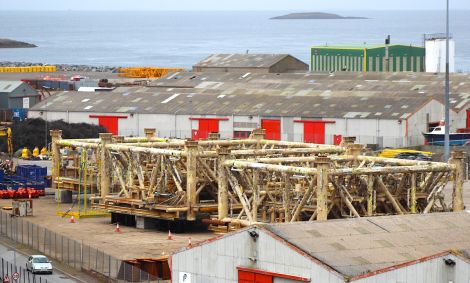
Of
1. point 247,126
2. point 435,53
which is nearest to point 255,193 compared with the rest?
point 247,126

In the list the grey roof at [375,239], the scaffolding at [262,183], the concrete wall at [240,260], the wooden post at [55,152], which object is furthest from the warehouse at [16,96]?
the concrete wall at [240,260]

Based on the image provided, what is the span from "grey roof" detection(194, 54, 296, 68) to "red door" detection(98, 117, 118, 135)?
3027 centimetres

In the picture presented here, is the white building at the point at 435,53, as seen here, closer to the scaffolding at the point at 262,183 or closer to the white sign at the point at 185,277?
the scaffolding at the point at 262,183

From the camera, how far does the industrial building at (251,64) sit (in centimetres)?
13050

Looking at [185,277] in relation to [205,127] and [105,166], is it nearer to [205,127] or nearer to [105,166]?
[105,166]

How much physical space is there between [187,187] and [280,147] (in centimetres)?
901

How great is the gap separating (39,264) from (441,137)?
47.3 meters

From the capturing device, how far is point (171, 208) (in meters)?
58.5

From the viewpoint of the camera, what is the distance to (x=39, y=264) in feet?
160

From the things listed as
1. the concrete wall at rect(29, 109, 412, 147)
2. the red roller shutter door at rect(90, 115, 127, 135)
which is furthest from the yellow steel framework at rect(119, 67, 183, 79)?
the red roller shutter door at rect(90, 115, 127, 135)

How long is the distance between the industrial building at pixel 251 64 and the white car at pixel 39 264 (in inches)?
3188

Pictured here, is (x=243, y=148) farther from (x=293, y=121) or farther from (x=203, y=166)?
(x=293, y=121)

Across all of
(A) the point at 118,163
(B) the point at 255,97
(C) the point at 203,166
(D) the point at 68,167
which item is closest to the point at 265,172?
(C) the point at 203,166

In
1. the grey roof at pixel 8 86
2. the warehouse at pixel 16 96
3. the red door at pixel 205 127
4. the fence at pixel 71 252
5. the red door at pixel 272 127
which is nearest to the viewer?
the fence at pixel 71 252
